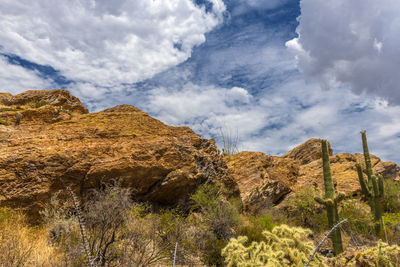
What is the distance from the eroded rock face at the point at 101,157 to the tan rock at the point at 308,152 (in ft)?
61.6

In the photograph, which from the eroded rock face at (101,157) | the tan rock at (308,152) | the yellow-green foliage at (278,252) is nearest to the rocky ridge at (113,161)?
the eroded rock face at (101,157)

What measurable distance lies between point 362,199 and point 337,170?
3.48 meters

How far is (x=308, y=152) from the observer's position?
1191 inches

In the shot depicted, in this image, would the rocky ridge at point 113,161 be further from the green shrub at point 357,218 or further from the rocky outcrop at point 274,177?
the green shrub at point 357,218

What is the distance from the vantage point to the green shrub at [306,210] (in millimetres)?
14945

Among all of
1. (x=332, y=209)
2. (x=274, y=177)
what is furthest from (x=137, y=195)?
(x=274, y=177)

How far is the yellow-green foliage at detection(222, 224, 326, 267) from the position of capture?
10.3 feet

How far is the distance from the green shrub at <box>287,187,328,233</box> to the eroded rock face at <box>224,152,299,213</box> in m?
1.15

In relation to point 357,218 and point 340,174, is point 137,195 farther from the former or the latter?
point 340,174

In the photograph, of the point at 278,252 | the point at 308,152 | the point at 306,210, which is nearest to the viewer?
the point at 278,252

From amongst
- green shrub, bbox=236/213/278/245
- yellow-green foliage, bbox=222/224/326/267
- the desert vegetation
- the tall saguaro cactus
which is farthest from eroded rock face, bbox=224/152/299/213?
yellow-green foliage, bbox=222/224/326/267

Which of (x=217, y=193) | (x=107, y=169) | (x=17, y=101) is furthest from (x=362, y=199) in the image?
(x=17, y=101)

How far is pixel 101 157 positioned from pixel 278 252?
8.72 metres

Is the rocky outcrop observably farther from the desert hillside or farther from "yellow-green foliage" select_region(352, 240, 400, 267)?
"yellow-green foliage" select_region(352, 240, 400, 267)
